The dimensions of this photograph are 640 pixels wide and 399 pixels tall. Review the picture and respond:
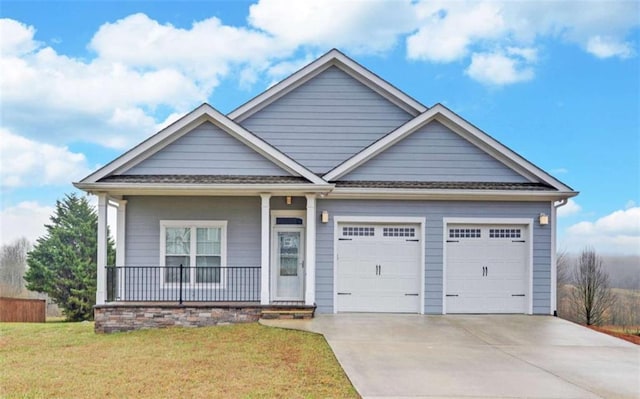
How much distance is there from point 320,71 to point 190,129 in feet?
14.1

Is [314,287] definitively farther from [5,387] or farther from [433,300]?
[5,387]

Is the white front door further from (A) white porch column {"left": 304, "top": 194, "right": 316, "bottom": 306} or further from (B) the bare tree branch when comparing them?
(B) the bare tree branch

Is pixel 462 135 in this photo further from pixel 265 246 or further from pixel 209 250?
pixel 209 250

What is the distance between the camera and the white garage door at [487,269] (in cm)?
1248

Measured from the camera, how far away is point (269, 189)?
446 inches

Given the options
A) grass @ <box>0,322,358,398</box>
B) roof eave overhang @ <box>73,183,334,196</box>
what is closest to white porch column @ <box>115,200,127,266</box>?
roof eave overhang @ <box>73,183,334,196</box>

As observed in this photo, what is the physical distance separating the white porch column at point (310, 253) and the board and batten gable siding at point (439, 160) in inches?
87.1

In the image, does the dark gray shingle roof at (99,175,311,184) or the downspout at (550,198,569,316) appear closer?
the dark gray shingle roof at (99,175,311,184)

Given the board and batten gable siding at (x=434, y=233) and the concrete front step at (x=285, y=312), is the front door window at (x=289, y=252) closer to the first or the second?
the board and batten gable siding at (x=434, y=233)

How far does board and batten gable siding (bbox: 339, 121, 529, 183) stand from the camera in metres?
12.8

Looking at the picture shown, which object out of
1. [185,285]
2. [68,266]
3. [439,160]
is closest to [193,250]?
[185,285]

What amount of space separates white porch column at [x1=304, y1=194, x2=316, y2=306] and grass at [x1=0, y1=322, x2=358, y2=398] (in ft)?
4.95

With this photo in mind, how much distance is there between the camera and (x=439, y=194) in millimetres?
12219

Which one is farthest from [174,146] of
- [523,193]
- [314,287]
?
[523,193]
